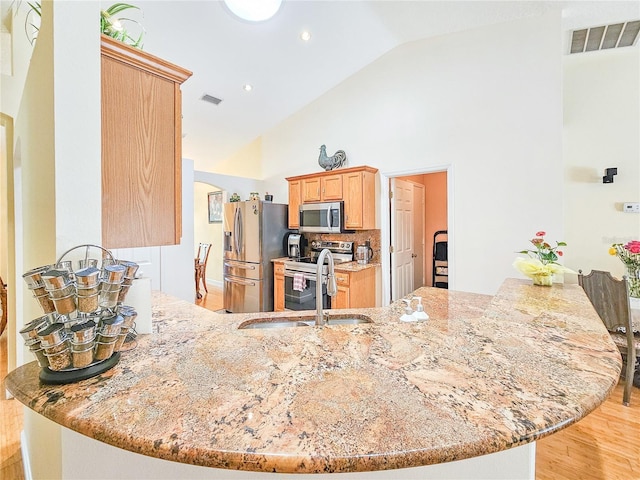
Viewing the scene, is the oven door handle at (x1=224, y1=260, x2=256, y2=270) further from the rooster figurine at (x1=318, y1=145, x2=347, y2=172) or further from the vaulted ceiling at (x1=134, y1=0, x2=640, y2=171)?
the vaulted ceiling at (x1=134, y1=0, x2=640, y2=171)

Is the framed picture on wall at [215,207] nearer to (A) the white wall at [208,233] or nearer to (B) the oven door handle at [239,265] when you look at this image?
(A) the white wall at [208,233]

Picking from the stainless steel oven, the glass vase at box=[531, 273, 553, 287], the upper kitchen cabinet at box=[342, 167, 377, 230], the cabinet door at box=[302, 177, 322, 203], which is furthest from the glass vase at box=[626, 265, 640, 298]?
the cabinet door at box=[302, 177, 322, 203]

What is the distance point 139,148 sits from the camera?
115 centimetres

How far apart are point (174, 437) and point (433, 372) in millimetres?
638

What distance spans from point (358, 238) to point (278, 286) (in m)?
1.37

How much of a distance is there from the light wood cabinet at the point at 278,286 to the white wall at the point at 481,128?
1761 millimetres

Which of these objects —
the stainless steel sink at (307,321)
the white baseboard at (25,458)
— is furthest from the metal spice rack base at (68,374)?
the white baseboard at (25,458)

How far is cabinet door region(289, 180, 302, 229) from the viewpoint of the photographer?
4508 mm

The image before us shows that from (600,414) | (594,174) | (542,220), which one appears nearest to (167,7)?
(542,220)

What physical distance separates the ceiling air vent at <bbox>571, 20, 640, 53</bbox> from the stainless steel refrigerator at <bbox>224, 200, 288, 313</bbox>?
157 inches

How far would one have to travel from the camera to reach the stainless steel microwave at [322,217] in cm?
402

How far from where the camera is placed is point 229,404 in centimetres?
67

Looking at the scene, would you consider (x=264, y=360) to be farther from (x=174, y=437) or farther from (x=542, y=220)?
(x=542, y=220)

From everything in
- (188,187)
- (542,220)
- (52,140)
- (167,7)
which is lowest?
(542,220)
